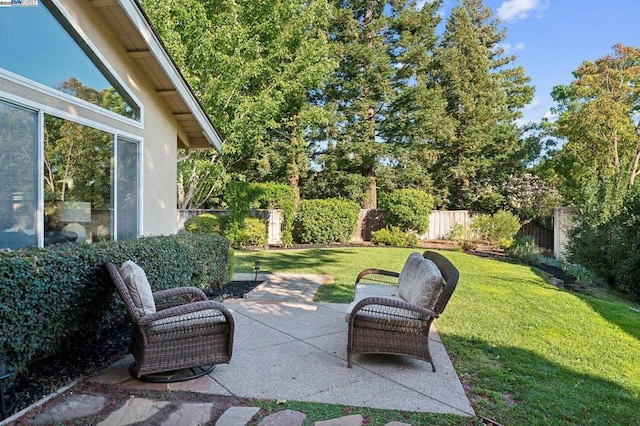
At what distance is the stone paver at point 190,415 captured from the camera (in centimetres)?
280

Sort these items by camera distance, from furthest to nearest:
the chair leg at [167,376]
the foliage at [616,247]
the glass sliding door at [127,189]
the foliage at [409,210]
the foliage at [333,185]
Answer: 1. the foliage at [333,185]
2. the foliage at [409,210]
3. the foliage at [616,247]
4. the glass sliding door at [127,189]
5. the chair leg at [167,376]

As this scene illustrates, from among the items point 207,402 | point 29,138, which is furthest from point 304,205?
point 207,402

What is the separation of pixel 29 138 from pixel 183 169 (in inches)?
505

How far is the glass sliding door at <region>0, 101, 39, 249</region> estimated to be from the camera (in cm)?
404

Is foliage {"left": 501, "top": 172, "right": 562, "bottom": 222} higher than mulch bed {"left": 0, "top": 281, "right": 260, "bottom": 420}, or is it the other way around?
foliage {"left": 501, "top": 172, "right": 562, "bottom": 222}

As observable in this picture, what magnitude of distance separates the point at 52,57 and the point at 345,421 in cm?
531

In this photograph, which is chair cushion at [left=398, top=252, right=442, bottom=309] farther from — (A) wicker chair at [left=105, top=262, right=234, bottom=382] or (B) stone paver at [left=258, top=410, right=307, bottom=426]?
(A) wicker chair at [left=105, top=262, right=234, bottom=382]

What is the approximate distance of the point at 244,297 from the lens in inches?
267

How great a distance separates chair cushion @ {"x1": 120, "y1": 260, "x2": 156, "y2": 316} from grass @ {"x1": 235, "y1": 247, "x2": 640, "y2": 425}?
1724 millimetres

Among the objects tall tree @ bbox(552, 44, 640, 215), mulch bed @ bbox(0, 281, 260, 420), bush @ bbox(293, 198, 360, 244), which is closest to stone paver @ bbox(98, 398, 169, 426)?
mulch bed @ bbox(0, 281, 260, 420)

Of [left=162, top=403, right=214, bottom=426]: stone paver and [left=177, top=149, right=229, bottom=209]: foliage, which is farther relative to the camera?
[left=177, top=149, right=229, bottom=209]: foliage

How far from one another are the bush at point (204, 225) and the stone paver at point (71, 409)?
12489 millimetres

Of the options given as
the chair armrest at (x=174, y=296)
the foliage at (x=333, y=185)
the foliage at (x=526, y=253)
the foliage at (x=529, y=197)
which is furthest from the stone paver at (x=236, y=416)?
the foliage at (x=333, y=185)

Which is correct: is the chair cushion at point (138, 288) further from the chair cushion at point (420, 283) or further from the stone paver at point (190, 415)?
the chair cushion at point (420, 283)
